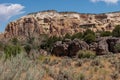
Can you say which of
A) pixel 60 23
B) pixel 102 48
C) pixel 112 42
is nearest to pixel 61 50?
pixel 112 42

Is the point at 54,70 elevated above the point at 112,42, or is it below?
above

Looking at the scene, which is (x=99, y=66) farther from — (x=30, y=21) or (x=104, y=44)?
(x=30, y=21)

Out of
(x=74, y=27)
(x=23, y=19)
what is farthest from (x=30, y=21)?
(x=74, y=27)

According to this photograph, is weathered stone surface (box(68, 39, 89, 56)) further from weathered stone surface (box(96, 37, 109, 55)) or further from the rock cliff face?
the rock cliff face

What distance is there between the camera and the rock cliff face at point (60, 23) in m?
122

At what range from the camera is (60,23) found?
126 meters

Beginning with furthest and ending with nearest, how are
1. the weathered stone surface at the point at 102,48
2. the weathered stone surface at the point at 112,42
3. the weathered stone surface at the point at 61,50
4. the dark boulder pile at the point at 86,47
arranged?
the weathered stone surface at the point at 61,50 < the weathered stone surface at the point at 112,42 < the dark boulder pile at the point at 86,47 < the weathered stone surface at the point at 102,48

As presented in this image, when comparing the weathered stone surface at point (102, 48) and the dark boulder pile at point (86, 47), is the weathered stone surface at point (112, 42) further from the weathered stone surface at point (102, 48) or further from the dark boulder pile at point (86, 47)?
the weathered stone surface at point (102, 48)

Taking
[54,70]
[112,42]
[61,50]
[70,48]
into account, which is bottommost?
[61,50]

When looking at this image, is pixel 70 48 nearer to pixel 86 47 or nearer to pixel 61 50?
pixel 61 50

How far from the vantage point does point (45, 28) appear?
125 m

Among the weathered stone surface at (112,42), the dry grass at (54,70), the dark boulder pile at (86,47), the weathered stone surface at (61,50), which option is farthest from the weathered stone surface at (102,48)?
the dry grass at (54,70)

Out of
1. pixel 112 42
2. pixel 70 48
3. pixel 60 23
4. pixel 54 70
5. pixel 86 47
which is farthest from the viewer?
pixel 60 23

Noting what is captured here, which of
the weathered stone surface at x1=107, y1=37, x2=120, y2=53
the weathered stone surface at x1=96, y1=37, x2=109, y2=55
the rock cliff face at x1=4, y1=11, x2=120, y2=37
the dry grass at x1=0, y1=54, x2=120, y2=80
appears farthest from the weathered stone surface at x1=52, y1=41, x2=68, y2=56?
the rock cliff face at x1=4, y1=11, x2=120, y2=37
